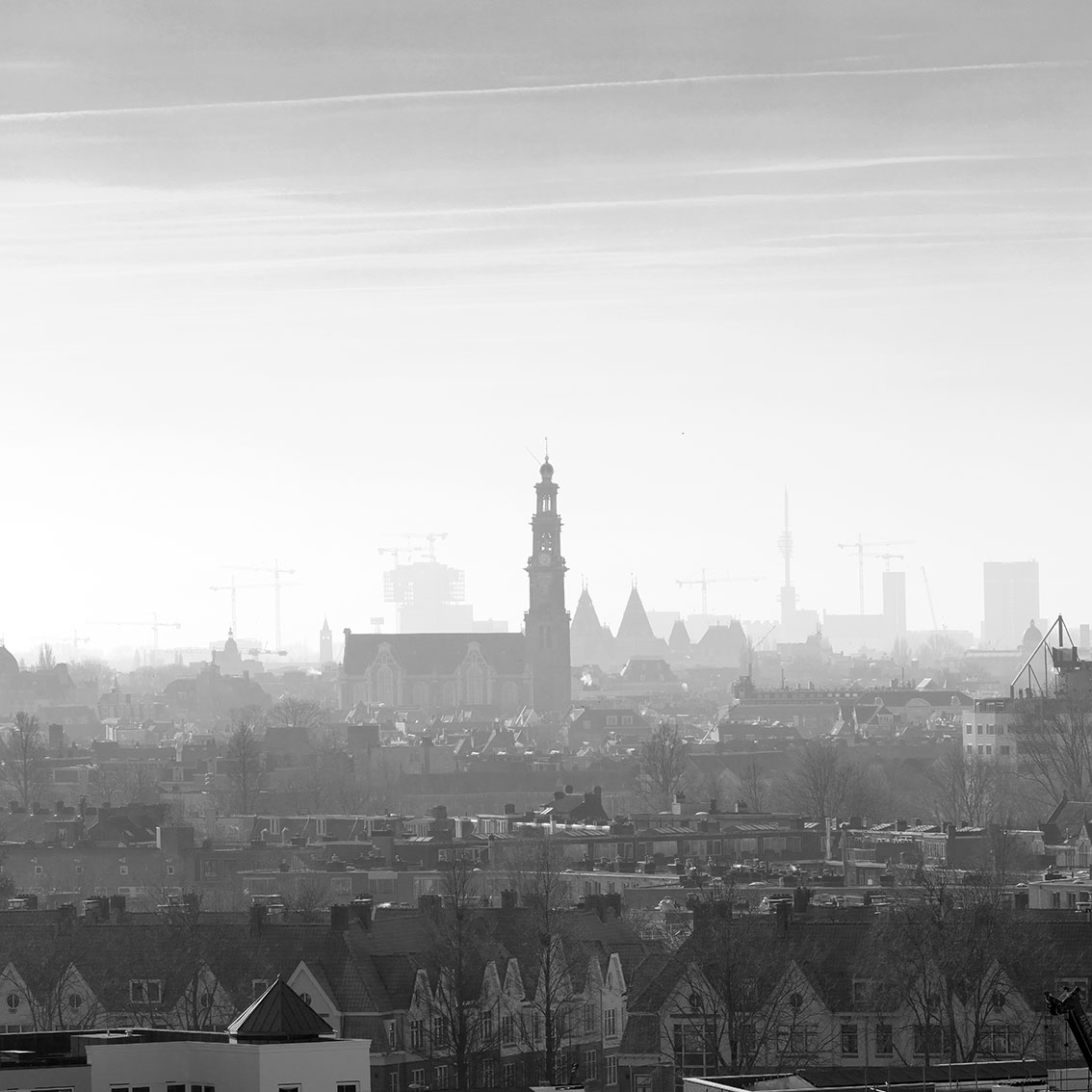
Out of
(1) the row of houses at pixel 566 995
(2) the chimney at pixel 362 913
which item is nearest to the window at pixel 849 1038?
(1) the row of houses at pixel 566 995

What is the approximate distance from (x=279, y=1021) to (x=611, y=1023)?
19742 mm

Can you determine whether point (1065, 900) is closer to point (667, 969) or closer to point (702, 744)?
point (667, 969)

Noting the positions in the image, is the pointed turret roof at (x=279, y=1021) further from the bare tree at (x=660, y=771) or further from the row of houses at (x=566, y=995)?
the bare tree at (x=660, y=771)

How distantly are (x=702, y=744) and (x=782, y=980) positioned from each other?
125577mm

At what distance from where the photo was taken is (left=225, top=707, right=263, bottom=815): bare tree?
433ft

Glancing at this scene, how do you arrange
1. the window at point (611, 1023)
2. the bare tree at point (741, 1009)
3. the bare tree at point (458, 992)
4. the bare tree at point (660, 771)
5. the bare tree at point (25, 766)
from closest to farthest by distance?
the bare tree at point (741, 1009) → the bare tree at point (458, 992) → the window at point (611, 1023) → the bare tree at point (660, 771) → the bare tree at point (25, 766)

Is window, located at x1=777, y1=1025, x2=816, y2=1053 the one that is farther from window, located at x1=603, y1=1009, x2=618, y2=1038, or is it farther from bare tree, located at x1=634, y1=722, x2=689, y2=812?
bare tree, located at x1=634, y1=722, x2=689, y2=812

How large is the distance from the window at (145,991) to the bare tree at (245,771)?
71882 millimetres

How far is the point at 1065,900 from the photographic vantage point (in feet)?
238

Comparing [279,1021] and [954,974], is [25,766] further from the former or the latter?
[279,1021]

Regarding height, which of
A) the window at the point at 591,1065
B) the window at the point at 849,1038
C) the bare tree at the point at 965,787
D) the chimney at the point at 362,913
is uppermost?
the bare tree at the point at 965,787

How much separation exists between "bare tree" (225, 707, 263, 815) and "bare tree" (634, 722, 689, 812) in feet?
53.1

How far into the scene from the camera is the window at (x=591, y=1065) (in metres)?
55.0

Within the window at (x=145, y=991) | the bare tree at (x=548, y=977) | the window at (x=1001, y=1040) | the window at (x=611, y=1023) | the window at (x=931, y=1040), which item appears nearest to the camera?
the window at (x=1001, y=1040)
